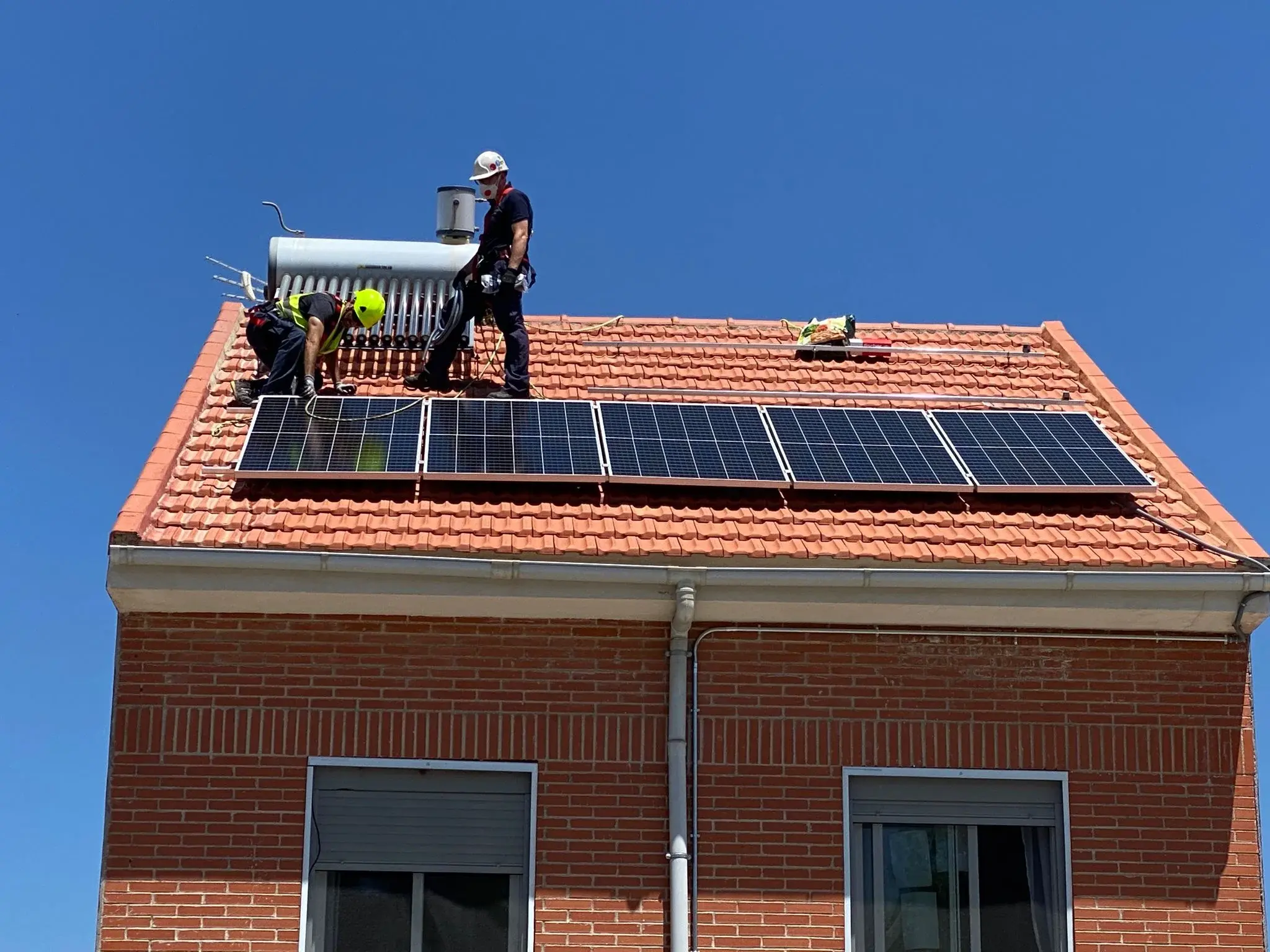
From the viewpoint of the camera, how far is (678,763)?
31.7 ft

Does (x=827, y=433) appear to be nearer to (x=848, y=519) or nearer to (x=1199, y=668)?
(x=848, y=519)

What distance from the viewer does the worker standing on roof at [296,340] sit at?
1180 cm

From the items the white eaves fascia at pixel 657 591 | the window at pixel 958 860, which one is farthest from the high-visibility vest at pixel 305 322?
the window at pixel 958 860

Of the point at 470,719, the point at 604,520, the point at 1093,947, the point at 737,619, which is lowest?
the point at 1093,947

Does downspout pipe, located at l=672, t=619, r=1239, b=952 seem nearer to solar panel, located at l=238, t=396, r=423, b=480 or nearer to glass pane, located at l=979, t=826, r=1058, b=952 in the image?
glass pane, located at l=979, t=826, r=1058, b=952

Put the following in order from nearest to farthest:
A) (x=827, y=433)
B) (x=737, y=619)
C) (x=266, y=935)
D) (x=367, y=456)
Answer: (x=266, y=935), (x=737, y=619), (x=367, y=456), (x=827, y=433)

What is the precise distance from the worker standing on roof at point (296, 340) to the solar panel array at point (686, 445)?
40 centimetres

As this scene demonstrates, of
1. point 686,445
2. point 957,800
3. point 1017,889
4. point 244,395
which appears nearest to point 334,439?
point 244,395

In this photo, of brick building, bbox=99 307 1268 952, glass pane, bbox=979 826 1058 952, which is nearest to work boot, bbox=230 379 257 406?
brick building, bbox=99 307 1268 952

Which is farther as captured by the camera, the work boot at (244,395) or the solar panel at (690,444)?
the work boot at (244,395)

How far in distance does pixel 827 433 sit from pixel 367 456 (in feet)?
10.0

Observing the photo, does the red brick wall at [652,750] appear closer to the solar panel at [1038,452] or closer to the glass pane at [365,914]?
the glass pane at [365,914]

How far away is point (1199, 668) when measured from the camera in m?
10.1

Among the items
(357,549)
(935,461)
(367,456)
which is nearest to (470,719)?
(357,549)
